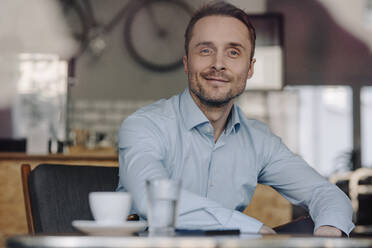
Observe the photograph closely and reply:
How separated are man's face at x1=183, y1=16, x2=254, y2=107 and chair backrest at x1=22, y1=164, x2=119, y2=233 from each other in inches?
17.6

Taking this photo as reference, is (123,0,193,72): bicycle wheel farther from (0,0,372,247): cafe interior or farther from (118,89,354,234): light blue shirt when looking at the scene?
(118,89,354,234): light blue shirt

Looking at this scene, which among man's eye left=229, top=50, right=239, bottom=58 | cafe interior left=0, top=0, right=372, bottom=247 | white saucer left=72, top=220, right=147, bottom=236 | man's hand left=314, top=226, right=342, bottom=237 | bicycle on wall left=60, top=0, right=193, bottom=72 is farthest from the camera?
bicycle on wall left=60, top=0, right=193, bottom=72

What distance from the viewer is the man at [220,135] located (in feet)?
5.99

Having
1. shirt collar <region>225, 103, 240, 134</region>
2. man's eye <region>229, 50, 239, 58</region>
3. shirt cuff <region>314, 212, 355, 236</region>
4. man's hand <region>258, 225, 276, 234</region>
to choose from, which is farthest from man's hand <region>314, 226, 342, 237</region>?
man's eye <region>229, 50, 239, 58</region>

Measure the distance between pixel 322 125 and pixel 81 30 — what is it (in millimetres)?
3072

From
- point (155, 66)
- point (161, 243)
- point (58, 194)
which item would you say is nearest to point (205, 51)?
point (58, 194)

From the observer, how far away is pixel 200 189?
1893mm

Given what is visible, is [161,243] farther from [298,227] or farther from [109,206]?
[298,227]

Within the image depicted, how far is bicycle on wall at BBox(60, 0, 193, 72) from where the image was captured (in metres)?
6.12

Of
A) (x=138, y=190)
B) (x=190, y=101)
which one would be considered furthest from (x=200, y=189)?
(x=138, y=190)

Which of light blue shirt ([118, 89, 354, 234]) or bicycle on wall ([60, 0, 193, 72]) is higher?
bicycle on wall ([60, 0, 193, 72])

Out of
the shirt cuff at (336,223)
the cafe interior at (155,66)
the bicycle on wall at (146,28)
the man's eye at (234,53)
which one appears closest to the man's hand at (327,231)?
the shirt cuff at (336,223)

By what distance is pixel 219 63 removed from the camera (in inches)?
73.8

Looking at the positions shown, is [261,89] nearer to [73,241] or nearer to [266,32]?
[266,32]
